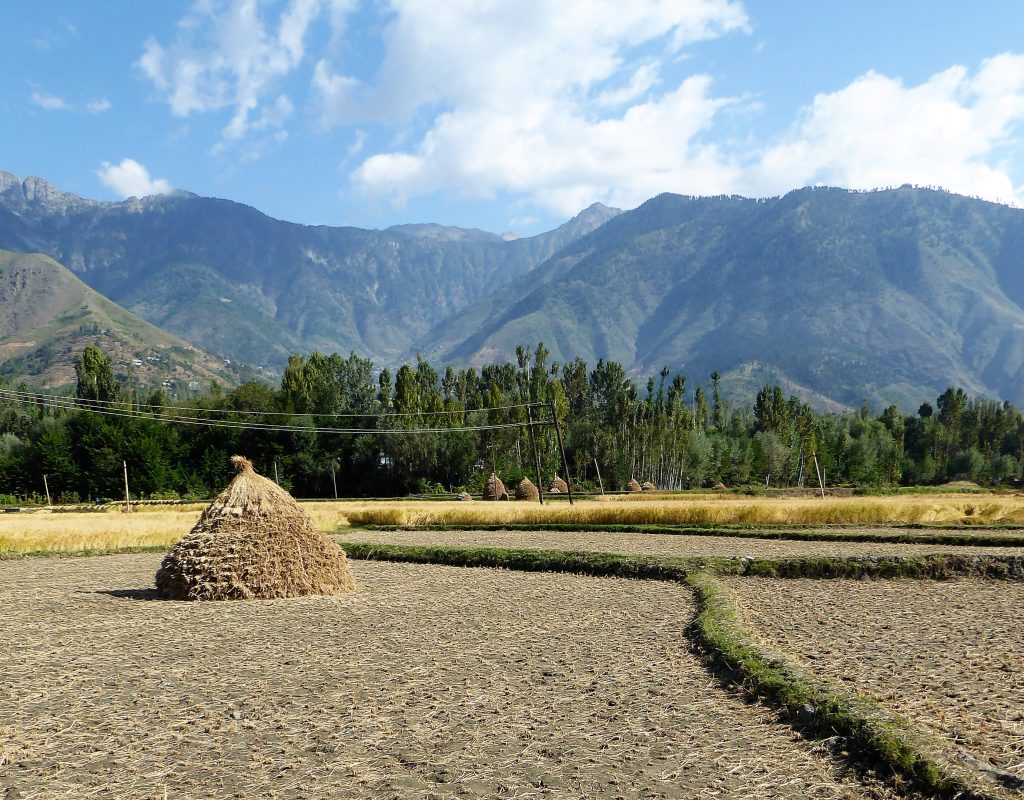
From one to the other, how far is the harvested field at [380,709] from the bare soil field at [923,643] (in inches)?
53.8

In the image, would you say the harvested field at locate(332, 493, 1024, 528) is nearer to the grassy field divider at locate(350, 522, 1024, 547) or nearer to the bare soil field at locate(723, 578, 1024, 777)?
the grassy field divider at locate(350, 522, 1024, 547)

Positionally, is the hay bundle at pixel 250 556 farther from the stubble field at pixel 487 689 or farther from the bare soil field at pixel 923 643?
the bare soil field at pixel 923 643

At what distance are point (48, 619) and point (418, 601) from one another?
6323 millimetres

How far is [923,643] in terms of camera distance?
10562 mm

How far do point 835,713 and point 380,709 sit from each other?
4315mm

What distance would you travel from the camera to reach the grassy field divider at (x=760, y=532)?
79.8ft

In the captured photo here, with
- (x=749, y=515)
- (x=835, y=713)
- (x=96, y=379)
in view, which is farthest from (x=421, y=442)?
(x=835, y=713)

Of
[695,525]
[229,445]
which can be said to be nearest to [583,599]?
[695,525]

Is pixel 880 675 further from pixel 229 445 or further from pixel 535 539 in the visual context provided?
pixel 229 445

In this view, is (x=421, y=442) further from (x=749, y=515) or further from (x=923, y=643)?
(x=923, y=643)

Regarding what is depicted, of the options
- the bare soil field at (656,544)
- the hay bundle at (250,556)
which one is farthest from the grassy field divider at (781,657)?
the hay bundle at (250,556)

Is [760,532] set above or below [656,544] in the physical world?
below

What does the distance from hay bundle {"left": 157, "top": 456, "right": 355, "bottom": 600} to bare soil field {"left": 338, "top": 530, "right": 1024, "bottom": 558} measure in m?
9.69

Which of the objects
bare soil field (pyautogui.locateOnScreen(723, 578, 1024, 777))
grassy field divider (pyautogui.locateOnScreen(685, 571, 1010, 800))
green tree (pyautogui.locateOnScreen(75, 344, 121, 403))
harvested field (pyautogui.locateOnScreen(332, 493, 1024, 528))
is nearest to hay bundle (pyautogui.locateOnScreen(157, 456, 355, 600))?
grassy field divider (pyautogui.locateOnScreen(685, 571, 1010, 800))
